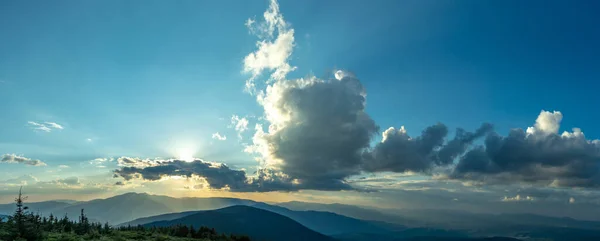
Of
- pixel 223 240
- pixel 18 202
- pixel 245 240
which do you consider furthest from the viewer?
pixel 245 240

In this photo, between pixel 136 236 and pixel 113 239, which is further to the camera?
pixel 136 236

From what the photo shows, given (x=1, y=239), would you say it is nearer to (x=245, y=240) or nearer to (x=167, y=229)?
(x=167, y=229)

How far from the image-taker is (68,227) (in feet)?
270

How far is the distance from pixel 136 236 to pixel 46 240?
1791cm

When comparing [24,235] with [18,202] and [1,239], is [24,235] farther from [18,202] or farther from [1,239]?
[18,202]

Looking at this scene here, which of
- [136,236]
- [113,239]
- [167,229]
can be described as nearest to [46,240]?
[113,239]

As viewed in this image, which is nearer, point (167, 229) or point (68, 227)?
point (68, 227)

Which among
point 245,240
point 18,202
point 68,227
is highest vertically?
point 18,202

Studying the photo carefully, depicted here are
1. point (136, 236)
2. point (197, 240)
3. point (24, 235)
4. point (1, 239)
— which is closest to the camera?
point (1, 239)

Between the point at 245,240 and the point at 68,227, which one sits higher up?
the point at 68,227

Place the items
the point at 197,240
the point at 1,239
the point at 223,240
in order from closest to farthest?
the point at 1,239
the point at 197,240
the point at 223,240

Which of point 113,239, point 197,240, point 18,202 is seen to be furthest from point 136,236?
point 18,202

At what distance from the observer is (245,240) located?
344ft

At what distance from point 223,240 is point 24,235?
1846 inches
